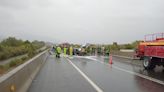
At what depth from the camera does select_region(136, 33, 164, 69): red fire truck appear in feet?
67.1

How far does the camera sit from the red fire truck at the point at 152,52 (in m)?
20.5

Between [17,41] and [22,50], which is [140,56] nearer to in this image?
[22,50]

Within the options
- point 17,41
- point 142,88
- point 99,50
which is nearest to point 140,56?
point 142,88

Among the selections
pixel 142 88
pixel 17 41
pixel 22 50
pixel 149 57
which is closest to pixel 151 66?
pixel 149 57

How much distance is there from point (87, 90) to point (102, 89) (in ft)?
1.96

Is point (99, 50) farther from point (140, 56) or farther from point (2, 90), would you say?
point (2, 90)

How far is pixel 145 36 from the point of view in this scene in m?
24.1

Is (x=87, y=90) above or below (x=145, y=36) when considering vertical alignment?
below

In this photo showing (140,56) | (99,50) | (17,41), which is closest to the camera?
(140,56)

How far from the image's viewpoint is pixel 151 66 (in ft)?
72.7

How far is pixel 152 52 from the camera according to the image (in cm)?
2167

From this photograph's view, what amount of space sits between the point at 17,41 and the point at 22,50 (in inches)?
1716

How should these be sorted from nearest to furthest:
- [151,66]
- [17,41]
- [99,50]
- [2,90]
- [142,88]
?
[2,90]
[142,88]
[151,66]
[99,50]
[17,41]

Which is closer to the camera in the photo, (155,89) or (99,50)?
(155,89)
